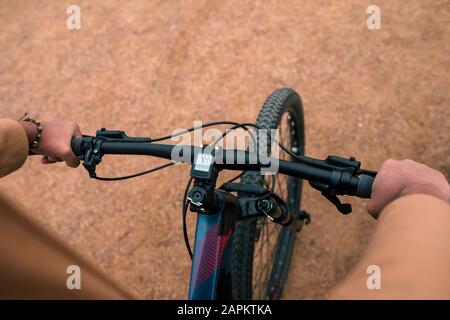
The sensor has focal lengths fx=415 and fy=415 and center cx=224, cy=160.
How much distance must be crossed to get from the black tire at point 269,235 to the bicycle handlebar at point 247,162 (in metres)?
0.56

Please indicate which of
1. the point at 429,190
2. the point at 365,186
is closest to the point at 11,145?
the point at 365,186

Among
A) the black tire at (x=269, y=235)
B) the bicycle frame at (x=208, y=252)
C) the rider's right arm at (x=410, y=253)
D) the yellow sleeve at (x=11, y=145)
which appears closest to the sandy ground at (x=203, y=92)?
the black tire at (x=269, y=235)

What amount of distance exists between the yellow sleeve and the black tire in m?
0.90

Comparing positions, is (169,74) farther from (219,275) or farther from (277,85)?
(219,275)

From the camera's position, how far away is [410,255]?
2.52 feet

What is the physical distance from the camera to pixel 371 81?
295 cm

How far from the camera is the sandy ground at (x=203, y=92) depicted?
271 cm

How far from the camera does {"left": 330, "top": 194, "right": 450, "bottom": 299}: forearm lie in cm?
72

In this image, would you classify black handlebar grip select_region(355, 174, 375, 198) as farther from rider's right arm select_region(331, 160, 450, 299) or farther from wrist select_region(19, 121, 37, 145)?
wrist select_region(19, 121, 37, 145)

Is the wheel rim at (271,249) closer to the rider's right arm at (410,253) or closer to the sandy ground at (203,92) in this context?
the sandy ground at (203,92)

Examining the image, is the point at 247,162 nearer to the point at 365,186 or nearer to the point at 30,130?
the point at 365,186

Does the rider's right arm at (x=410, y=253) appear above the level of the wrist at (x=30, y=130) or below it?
below

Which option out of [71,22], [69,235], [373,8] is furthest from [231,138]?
[71,22]

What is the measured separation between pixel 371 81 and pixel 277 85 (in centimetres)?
67
